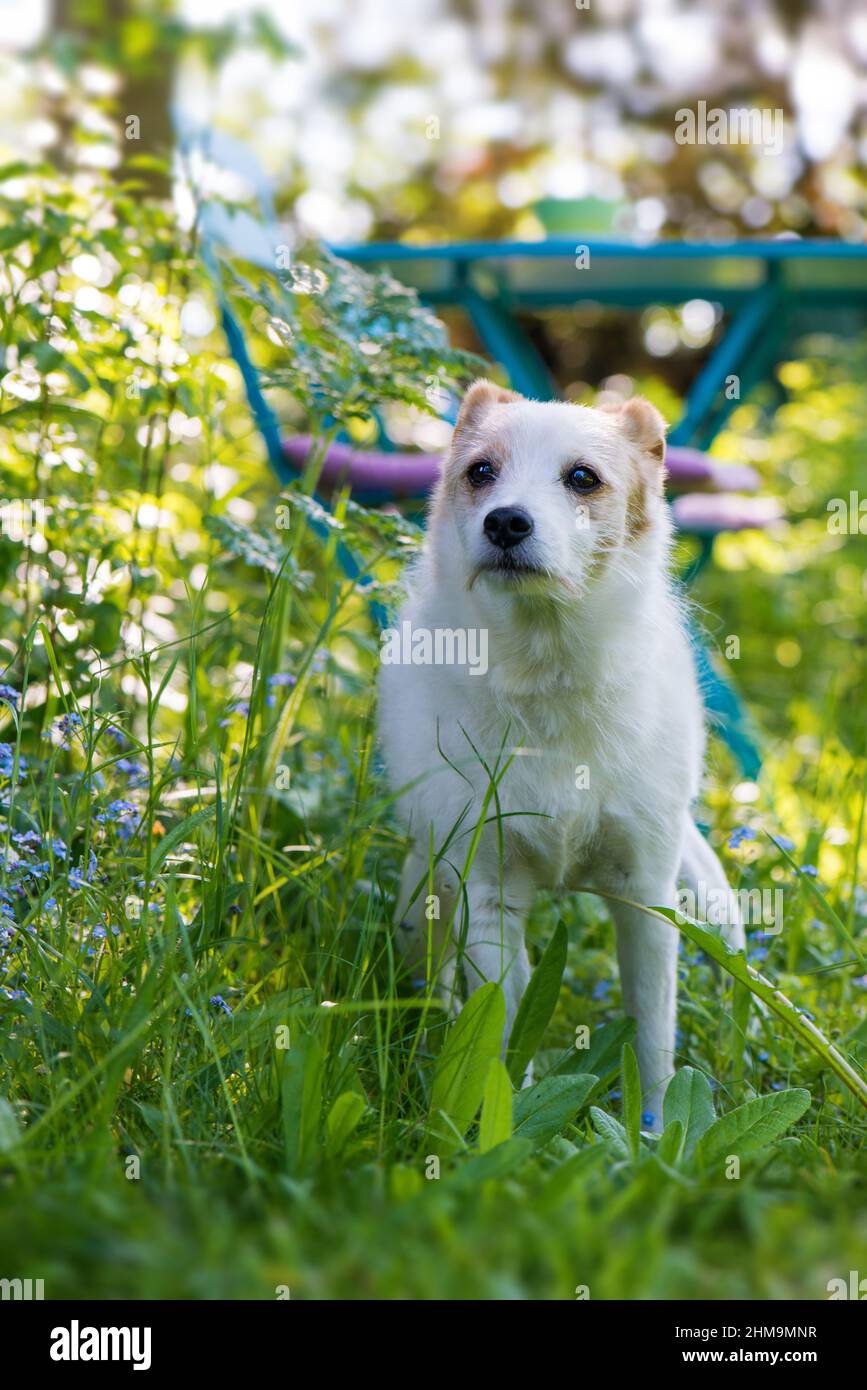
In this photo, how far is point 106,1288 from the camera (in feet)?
4.46

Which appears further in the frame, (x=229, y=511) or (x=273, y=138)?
(x=273, y=138)

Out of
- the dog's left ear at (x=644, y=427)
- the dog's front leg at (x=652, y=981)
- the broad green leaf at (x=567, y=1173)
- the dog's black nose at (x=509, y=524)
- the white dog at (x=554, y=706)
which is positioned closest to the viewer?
the broad green leaf at (x=567, y=1173)

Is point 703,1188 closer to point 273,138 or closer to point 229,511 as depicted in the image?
point 229,511

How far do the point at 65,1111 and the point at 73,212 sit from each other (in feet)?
6.66

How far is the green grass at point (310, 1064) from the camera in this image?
1.42 metres

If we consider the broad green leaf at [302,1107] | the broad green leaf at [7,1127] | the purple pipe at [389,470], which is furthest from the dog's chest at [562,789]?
the purple pipe at [389,470]

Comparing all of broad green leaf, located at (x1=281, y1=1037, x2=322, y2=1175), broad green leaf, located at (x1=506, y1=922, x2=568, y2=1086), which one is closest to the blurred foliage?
broad green leaf, located at (x1=281, y1=1037, x2=322, y2=1175)

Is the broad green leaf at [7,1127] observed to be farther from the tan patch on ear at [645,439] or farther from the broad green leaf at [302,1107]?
the tan patch on ear at [645,439]

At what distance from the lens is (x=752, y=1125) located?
6.56 feet

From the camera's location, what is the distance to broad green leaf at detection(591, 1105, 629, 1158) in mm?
1939

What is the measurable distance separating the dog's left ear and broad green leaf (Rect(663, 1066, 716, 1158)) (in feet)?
3.71

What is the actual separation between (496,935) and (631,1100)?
45cm

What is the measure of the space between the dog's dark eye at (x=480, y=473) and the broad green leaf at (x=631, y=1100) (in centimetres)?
97

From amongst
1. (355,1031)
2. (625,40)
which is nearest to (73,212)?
(355,1031)
